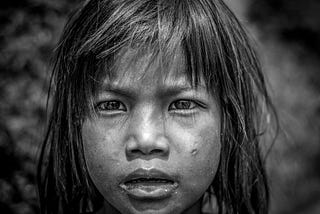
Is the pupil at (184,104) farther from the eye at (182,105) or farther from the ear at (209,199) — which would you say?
the ear at (209,199)

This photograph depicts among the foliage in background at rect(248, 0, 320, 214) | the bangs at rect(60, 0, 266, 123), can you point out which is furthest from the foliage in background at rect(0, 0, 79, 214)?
the foliage in background at rect(248, 0, 320, 214)

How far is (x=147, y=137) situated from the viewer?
5.56 feet

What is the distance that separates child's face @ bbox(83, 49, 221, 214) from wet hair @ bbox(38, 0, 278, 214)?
0.06 metres

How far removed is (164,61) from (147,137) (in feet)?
0.86

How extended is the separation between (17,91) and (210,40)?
1115 millimetres

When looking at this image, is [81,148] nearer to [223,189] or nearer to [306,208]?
[223,189]

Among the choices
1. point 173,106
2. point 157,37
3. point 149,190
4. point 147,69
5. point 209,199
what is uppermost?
point 157,37

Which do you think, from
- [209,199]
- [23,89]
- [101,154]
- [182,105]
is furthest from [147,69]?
[23,89]

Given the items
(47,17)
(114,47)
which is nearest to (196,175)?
(114,47)

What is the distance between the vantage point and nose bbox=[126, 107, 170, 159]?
1.69m

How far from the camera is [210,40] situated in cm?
185

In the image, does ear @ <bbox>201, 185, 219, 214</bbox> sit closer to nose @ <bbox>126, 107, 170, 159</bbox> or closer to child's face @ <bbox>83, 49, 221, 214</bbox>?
child's face @ <bbox>83, 49, 221, 214</bbox>

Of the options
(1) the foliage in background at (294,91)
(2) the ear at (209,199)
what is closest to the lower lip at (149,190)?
(2) the ear at (209,199)

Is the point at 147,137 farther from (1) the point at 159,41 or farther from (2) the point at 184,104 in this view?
(1) the point at 159,41
